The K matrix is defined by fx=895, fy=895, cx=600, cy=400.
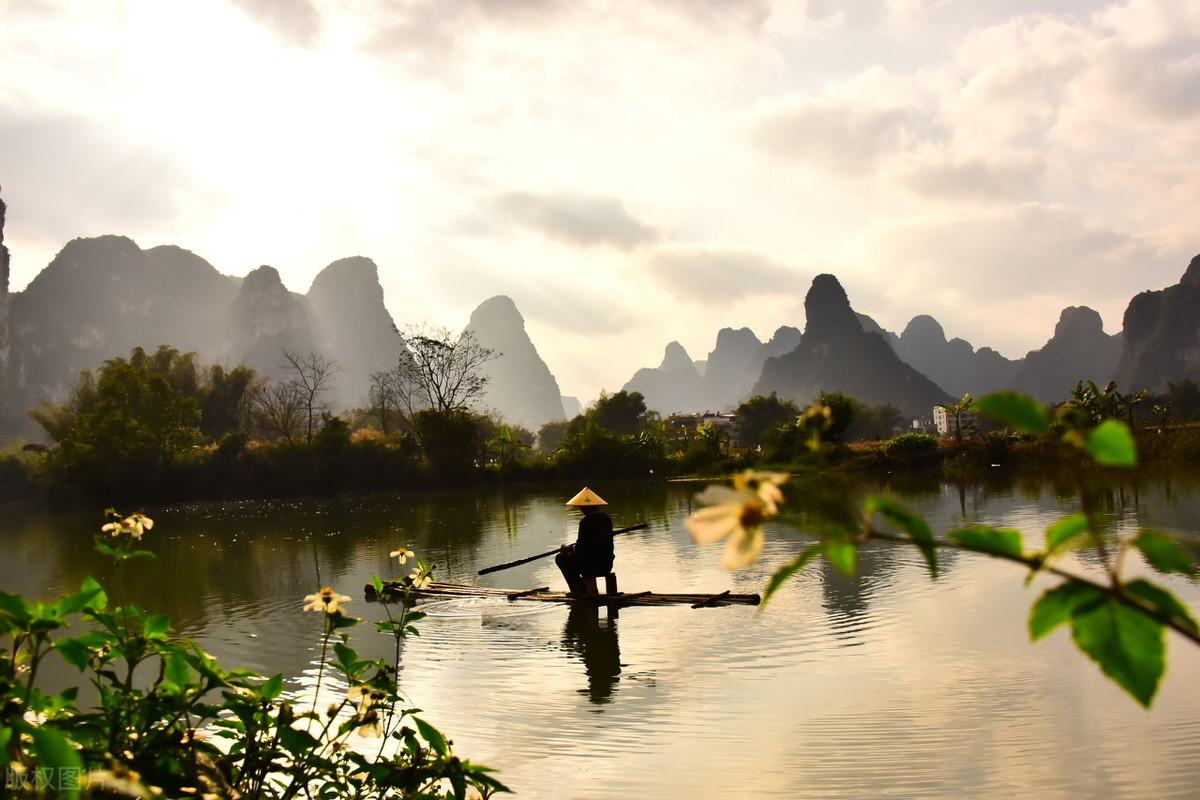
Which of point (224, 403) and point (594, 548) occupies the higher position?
point (224, 403)

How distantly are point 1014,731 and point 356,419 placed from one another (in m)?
62.8

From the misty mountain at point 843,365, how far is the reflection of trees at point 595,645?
116 meters

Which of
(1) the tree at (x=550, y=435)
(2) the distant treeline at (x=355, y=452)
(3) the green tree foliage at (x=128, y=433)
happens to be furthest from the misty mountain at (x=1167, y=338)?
(3) the green tree foliage at (x=128, y=433)

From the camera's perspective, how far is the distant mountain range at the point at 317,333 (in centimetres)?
10156

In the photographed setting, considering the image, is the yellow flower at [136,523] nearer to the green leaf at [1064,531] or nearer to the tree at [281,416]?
the green leaf at [1064,531]

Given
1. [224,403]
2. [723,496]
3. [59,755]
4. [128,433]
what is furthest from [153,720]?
[224,403]

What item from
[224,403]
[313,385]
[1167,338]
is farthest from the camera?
[1167,338]

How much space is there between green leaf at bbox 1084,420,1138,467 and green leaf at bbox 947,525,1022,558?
0.26 ft

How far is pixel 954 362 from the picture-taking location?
627 feet

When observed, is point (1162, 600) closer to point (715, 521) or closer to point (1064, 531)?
point (1064, 531)

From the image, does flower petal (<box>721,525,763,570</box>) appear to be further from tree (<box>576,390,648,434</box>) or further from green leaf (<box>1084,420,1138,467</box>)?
tree (<box>576,390,648,434</box>)

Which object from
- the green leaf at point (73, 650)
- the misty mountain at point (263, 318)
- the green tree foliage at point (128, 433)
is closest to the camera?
the green leaf at point (73, 650)

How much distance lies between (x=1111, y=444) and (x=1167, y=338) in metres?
118

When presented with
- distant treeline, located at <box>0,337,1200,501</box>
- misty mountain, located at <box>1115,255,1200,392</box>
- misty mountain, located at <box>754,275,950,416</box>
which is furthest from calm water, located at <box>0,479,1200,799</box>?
misty mountain, located at <box>754,275,950,416</box>
